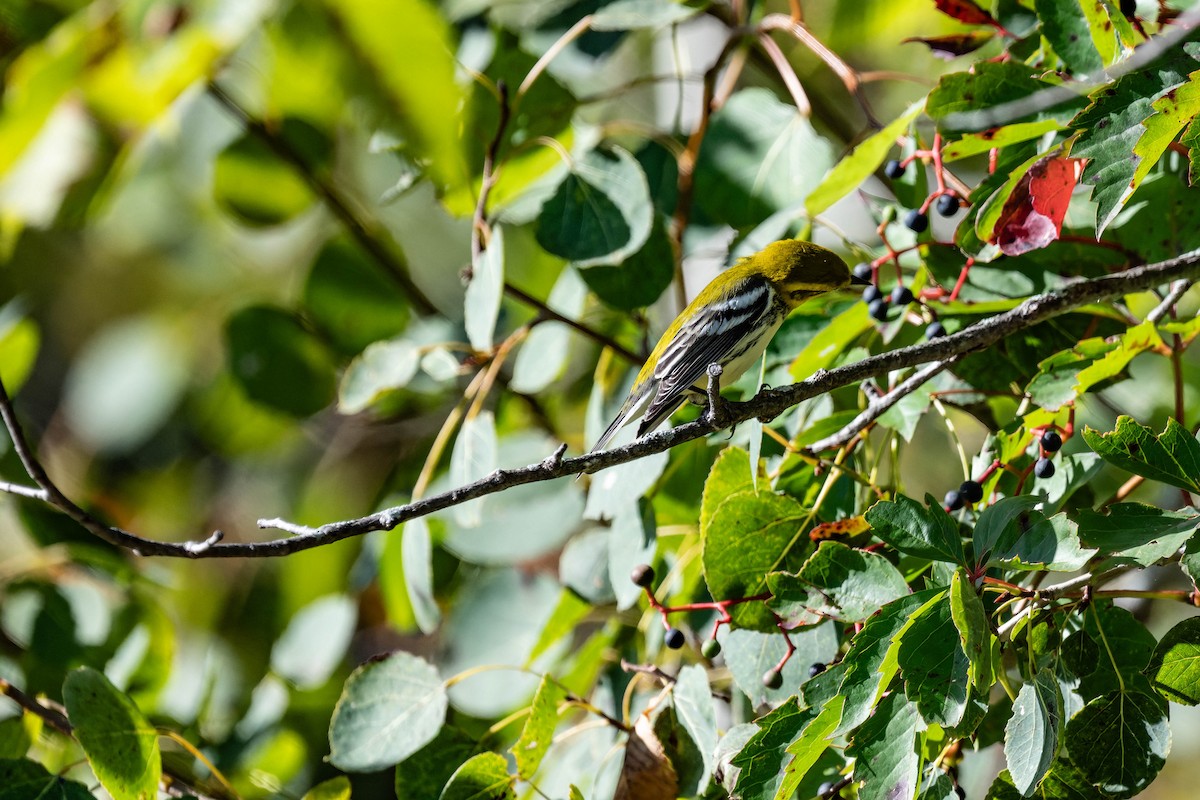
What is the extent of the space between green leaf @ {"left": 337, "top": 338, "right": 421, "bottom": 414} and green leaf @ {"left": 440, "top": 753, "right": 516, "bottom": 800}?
0.64 meters

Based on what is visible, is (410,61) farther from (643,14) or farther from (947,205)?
(643,14)

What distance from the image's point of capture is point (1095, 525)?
Answer: 35.4 inches

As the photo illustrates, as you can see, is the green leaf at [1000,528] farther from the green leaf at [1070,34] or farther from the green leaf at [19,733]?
the green leaf at [19,733]

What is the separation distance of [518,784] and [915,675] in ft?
1.91

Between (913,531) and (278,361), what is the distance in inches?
58.8

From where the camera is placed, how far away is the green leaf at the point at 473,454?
146 cm

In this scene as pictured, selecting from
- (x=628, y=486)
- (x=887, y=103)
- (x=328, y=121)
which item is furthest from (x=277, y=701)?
(x=887, y=103)

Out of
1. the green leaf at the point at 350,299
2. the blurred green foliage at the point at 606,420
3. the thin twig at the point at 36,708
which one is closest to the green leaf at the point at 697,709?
the blurred green foliage at the point at 606,420

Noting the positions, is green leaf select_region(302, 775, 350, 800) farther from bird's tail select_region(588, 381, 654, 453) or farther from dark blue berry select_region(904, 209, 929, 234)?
dark blue berry select_region(904, 209, 929, 234)

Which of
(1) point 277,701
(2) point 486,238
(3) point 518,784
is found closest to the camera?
(3) point 518,784

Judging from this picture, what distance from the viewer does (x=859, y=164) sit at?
1.22 meters

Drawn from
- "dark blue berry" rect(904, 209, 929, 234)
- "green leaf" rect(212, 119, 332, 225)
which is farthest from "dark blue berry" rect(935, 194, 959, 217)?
"green leaf" rect(212, 119, 332, 225)

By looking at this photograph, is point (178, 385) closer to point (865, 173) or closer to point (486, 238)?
point (486, 238)

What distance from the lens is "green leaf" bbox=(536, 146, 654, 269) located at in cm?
149
